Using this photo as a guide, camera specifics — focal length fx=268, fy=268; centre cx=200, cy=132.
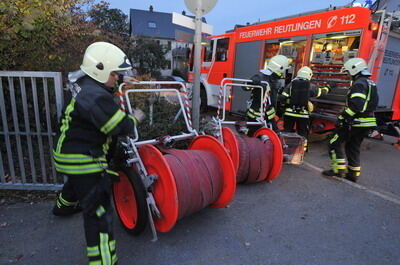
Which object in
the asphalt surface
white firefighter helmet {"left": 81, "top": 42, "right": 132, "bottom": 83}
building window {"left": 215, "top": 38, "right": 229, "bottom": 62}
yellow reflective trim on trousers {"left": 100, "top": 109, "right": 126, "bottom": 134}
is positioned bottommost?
the asphalt surface

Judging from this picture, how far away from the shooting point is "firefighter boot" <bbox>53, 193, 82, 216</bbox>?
9.21ft

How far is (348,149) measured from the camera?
4348mm

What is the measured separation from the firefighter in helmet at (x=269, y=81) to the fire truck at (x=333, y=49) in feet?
5.15

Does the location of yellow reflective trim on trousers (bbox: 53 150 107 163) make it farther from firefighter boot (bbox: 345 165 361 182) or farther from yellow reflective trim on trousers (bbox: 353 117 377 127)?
firefighter boot (bbox: 345 165 361 182)

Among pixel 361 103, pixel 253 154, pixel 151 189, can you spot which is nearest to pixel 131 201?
pixel 151 189

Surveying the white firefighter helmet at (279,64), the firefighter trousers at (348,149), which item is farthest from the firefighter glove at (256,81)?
the firefighter trousers at (348,149)

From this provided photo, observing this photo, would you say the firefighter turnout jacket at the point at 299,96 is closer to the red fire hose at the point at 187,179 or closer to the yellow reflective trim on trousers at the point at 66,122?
the red fire hose at the point at 187,179

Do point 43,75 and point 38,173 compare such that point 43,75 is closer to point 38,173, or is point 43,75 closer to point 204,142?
point 38,173

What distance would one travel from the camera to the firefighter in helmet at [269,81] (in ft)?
14.7

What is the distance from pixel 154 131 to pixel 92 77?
295 centimetres

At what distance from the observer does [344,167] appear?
4.35 meters

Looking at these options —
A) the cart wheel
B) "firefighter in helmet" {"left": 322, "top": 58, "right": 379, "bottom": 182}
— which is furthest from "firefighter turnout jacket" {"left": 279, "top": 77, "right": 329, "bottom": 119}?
the cart wheel

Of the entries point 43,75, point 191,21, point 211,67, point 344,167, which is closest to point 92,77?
point 43,75

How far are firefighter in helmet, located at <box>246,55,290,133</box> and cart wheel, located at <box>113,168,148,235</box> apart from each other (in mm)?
2616
